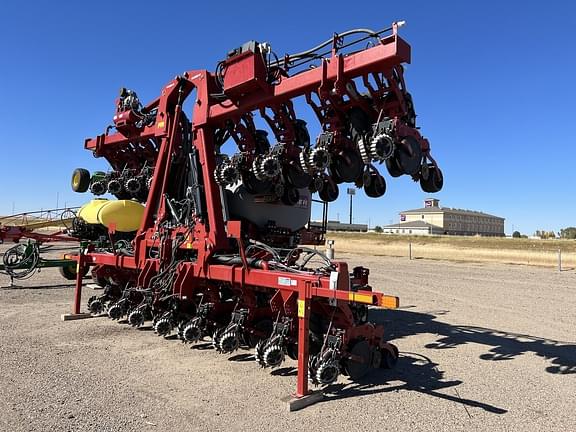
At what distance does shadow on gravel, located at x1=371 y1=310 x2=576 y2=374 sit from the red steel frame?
10.4 feet

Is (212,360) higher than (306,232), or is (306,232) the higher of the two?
(306,232)

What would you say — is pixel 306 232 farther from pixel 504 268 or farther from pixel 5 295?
pixel 504 268

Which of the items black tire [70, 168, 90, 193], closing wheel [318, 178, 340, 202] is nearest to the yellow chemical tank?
black tire [70, 168, 90, 193]

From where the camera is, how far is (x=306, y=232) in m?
8.41

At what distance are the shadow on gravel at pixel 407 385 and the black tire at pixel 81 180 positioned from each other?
23.6 feet

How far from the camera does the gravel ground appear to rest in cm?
445

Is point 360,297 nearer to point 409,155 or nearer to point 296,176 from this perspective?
point 409,155

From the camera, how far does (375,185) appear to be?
6199 millimetres

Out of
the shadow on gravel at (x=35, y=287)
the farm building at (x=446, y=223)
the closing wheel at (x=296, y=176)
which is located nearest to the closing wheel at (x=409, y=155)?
the closing wheel at (x=296, y=176)

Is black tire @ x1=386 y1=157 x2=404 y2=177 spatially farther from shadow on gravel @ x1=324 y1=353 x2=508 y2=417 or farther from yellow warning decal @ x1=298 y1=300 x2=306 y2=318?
shadow on gravel @ x1=324 y1=353 x2=508 y2=417

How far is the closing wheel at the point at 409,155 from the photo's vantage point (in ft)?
17.3

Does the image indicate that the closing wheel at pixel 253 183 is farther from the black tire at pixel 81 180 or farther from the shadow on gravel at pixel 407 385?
the black tire at pixel 81 180

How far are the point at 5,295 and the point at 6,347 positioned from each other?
5.54m

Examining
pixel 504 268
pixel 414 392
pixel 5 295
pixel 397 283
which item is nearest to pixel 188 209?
pixel 414 392
